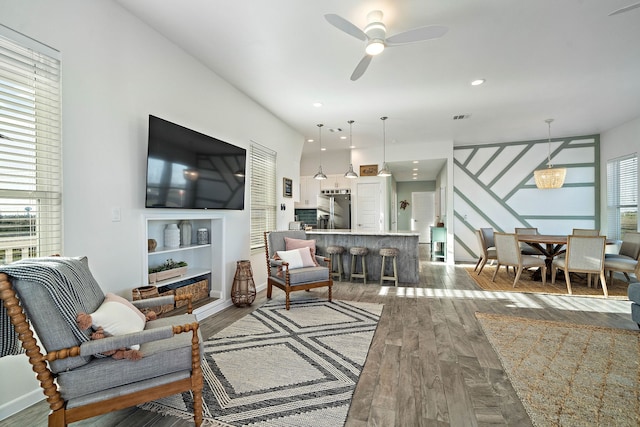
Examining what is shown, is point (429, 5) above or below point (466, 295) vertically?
above

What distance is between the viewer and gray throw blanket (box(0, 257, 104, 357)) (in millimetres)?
1284

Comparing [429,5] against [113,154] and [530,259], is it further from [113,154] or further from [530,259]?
[530,259]

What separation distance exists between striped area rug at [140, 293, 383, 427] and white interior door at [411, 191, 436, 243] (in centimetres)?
891

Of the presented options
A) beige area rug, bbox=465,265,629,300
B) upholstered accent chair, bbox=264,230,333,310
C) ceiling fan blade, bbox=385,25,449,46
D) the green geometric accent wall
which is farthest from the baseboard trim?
the green geometric accent wall

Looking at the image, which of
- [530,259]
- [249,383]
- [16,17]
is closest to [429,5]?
[16,17]

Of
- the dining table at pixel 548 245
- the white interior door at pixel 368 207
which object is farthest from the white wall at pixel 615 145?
the white interior door at pixel 368 207

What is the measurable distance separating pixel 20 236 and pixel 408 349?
10.2 ft

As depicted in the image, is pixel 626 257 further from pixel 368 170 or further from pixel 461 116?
pixel 368 170

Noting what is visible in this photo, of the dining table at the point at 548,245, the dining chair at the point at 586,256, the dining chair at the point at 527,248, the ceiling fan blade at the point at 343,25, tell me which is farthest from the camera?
the dining chair at the point at 527,248

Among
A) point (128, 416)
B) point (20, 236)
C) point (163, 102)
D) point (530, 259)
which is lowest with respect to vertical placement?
point (128, 416)

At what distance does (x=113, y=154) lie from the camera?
2430 millimetres

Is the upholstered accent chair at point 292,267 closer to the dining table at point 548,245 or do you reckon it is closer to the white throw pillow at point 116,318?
the white throw pillow at point 116,318

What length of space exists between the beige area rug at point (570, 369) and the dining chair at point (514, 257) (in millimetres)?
1885

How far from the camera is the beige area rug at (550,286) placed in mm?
4410
